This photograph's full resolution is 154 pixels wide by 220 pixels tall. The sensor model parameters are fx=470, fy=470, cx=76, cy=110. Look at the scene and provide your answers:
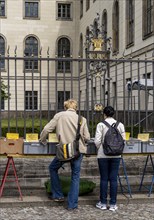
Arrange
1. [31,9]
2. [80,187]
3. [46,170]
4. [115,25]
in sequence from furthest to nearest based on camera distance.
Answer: [31,9] → [115,25] → [46,170] → [80,187]

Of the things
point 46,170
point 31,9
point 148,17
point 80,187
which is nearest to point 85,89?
point 46,170

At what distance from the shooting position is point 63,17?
53.5m

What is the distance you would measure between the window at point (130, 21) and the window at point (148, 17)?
A: 3060 millimetres

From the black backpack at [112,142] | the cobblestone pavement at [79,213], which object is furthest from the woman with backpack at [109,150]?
the cobblestone pavement at [79,213]

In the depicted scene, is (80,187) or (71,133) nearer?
(71,133)

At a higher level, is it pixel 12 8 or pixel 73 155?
pixel 12 8

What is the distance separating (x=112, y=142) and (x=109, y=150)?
0.49 feet

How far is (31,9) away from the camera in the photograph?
5309cm

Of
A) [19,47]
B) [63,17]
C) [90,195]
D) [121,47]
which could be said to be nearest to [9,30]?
[19,47]

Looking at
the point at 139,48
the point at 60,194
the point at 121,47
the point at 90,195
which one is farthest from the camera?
the point at 121,47

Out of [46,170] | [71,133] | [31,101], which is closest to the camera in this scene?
[71,133]

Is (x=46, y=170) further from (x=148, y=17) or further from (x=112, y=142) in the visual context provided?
(x=148, y=17)

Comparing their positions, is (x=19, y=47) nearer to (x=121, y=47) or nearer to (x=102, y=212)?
(x=121, y=47)

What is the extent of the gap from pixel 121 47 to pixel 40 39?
737 inches
